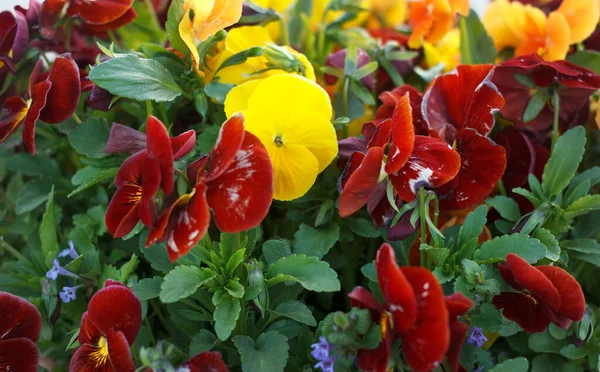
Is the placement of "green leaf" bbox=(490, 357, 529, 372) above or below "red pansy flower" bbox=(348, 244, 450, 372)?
below

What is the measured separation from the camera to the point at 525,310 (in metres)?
0.60

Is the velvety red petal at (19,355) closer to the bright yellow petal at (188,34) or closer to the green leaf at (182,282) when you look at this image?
the green leaf at (182,282)

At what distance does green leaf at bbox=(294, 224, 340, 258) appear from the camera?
2.13 feet

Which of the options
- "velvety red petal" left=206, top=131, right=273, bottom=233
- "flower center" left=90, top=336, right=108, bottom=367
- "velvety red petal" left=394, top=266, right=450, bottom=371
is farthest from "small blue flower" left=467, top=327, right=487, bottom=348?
"flower center" left=90, top=336, right=108, bottom=367

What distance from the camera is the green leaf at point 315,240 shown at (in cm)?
65

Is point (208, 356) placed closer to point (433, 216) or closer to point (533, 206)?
point (433, 216)

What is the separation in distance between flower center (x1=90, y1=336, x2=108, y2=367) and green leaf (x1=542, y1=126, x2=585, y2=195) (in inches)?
19.2

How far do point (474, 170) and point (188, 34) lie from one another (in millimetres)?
333

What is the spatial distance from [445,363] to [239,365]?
0.22 meters

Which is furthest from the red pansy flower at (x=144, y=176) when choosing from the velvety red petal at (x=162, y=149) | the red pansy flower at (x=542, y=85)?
the red pansy flower at (x=542, y=85)

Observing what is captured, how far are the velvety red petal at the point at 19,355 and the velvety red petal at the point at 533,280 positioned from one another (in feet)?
1.48

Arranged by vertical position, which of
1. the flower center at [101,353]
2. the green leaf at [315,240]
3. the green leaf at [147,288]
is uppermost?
the green leaf at [315,240]

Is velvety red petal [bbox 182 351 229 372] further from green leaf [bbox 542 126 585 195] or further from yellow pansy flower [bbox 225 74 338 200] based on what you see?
green leaf [bbox 542 126 585 195]

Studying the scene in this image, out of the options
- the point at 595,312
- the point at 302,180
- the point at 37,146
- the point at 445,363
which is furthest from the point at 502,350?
the point at 37,146
